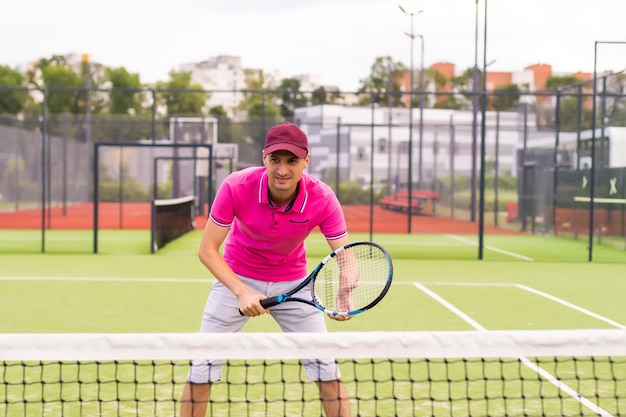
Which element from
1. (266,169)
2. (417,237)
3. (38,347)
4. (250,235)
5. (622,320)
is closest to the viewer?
(38,347)

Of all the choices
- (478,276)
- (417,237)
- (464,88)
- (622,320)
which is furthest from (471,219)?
(464,88)

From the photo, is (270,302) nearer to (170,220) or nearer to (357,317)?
(357,317)

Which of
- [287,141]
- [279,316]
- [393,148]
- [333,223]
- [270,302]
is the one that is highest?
[393,148]

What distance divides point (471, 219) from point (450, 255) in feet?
38.0

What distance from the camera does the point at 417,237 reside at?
2136 centimetres

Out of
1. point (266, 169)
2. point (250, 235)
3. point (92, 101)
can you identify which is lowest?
point (250, 235)

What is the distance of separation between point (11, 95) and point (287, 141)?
59002 mm

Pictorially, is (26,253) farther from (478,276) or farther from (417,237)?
(417,237)

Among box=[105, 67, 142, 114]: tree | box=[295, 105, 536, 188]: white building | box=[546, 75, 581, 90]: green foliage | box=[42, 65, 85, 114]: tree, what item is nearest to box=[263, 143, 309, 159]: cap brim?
box=[295, 105, 536, 188]: white building

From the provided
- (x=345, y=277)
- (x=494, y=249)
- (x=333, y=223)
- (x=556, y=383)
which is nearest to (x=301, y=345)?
(x=345, y=277)

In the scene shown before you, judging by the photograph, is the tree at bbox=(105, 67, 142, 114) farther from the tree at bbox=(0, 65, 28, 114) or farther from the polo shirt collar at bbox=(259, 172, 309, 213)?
the polo shirt collar at bbox=(259, 172, 309, 213)

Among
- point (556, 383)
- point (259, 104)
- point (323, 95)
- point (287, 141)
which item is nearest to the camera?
point (287, 141)

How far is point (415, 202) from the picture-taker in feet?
112

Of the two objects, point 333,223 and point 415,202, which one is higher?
point 333,223
